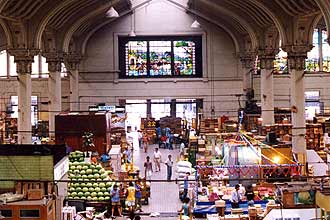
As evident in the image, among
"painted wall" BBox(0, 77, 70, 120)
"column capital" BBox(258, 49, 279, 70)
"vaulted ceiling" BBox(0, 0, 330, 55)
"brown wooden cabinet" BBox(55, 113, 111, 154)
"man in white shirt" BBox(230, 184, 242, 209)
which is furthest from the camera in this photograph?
"painted wall" BBox(0, 77, 70, 120)

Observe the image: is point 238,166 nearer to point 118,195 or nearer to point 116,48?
point 118,195

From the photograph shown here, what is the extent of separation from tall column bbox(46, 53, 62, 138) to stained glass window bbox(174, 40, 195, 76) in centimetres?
814

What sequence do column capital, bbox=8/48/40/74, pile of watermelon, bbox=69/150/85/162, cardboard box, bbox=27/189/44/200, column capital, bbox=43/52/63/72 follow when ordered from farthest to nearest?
column capital, bbox=43/52/63/72 → column capital, bbox=8/48/40/74 → pile of watermelon, bbox=69/150/85/162 → cardboard box, bbox=27/189/44/200

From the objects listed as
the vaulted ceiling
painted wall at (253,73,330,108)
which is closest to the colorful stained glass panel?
the vaulted ceiling

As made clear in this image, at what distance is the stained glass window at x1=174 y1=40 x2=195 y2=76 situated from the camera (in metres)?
31.5

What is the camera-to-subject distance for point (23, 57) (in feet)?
65.6

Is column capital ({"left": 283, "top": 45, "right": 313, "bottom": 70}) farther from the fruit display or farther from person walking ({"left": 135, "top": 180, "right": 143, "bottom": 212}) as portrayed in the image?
the fruit display

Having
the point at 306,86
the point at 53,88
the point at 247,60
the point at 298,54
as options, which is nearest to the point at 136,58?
the point at 247,60

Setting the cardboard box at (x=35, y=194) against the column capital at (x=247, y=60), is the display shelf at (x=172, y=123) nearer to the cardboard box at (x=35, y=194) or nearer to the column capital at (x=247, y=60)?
the column capital at (x=247, y=60)

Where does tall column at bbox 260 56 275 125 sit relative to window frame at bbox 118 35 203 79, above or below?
below

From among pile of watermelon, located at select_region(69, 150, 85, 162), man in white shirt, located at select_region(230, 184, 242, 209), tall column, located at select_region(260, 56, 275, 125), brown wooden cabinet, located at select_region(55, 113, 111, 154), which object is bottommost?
man in white shirt, located at select_region(230, 184, 242, 209)

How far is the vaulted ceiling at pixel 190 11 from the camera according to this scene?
19.3 m

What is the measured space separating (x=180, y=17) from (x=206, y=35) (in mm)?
1503

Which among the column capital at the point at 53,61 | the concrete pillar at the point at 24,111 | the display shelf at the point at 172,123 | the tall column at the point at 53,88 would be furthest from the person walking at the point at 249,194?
the display shelf at the point at 172,123
